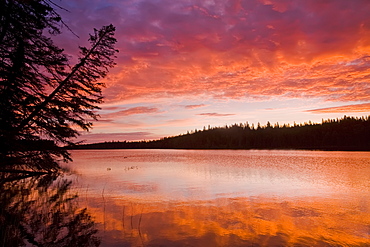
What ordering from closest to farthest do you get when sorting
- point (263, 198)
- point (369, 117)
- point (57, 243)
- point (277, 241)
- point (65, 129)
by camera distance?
point (57, 243), point (277, 241), point (65, 129), point (263, 198), point (369, 117)

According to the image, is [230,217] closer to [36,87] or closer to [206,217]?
[206,217]

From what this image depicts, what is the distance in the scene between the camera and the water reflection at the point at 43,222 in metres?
8.96

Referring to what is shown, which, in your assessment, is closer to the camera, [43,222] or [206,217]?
[43,222]

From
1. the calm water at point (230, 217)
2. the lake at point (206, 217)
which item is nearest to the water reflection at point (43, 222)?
the lake at point (206, 217)

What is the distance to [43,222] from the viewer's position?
11.1 m

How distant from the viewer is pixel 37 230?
10.0m

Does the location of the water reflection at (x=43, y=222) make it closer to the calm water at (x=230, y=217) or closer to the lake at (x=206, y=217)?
the lake at (x=206, y=217)

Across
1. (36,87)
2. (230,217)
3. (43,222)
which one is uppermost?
(36,87)

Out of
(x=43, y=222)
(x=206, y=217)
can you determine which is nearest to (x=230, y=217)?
(x=206, y=217)

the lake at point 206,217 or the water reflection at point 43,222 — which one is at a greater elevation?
the water reflection at point 43,222

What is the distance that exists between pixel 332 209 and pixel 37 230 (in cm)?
1508

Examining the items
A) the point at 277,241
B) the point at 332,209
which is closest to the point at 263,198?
the point at 332,209

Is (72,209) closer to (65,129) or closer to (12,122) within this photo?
(65,129)

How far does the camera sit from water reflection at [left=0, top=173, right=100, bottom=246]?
8961 millimetres
